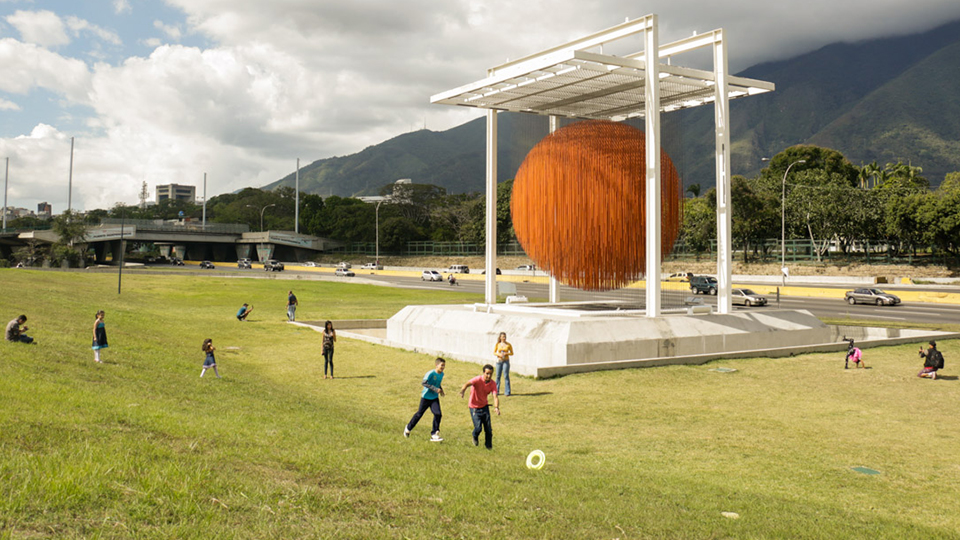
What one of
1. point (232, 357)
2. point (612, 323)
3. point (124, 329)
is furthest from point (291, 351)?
point (612, 323)

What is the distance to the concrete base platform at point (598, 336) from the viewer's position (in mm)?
18375

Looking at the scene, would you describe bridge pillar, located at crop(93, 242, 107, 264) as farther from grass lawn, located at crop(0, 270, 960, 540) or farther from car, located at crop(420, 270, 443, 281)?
grass lawn, located at crop(0, 270, 960, 540)

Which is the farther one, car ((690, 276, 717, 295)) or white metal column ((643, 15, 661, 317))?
car ((690, 276, 717, 295))

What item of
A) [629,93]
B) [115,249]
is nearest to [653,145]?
[629,93]

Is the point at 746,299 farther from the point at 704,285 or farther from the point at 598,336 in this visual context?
the point at 598,336

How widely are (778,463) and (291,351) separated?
1720 cm

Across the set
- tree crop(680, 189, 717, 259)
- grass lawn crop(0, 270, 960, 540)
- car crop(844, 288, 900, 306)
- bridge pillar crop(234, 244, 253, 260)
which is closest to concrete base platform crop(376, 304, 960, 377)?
grass lawn crop(0, 270, 960, 540)

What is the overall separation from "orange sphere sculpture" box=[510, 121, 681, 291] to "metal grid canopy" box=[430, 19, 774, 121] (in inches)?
57.3

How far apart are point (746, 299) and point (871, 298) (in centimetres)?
732

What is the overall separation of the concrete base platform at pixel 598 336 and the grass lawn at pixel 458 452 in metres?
0.77

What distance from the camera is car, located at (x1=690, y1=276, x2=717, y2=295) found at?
47594mm

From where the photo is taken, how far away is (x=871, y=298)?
41406 millimetres

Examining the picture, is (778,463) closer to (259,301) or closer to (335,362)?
(335,362)

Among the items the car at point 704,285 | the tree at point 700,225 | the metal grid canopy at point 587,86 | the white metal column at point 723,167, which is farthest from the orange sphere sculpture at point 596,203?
the tree at point 700,225
